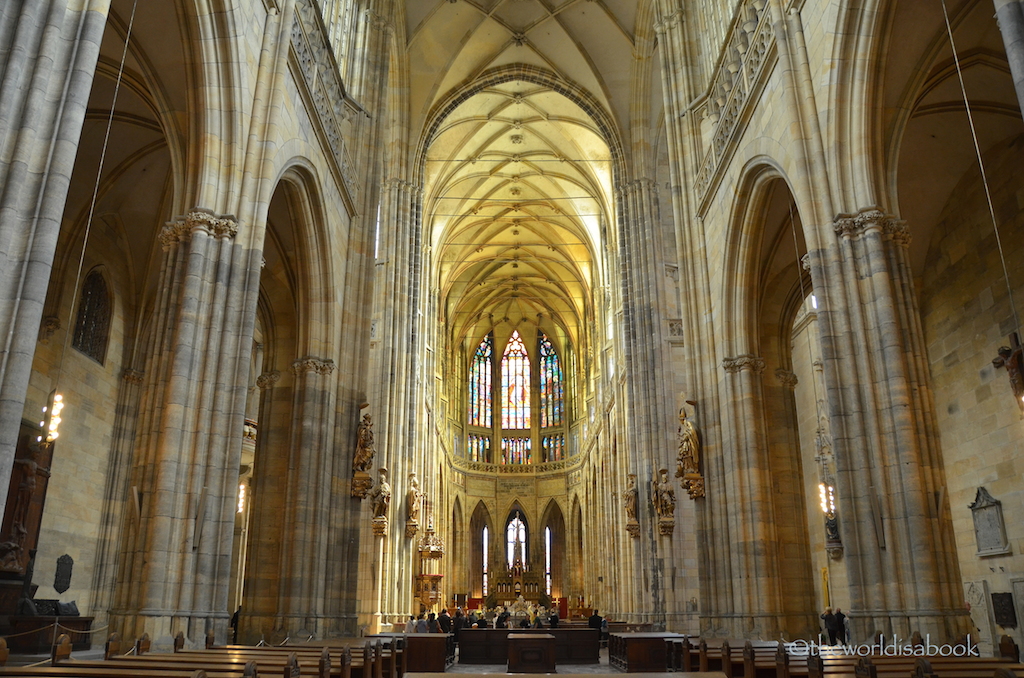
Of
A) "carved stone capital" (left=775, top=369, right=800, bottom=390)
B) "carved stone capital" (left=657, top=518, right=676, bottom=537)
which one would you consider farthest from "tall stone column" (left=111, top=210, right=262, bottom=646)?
"carved stone capital" (left=657, top=518, right=676, bottom=537)

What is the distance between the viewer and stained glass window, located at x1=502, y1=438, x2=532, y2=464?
49.0 meters

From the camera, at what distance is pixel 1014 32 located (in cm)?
580

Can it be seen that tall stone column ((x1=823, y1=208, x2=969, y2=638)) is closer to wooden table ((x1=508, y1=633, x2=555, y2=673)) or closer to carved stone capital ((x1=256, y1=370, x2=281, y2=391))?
wooden table ((x1=508, y1=633, x2=555, y2=673))

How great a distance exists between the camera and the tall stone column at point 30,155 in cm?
552

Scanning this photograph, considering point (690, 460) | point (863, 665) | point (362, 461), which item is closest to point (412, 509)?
point (362, 461)

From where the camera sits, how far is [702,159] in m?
17.2

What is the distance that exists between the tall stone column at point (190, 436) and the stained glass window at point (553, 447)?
39272 mm

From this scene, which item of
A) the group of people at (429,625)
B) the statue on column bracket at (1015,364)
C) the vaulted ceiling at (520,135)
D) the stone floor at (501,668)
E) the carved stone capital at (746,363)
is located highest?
the vaulted ceiling at (520,135)

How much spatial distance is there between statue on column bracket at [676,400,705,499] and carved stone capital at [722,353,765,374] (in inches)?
49.1

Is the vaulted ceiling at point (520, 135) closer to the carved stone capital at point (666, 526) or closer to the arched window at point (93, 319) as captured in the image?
the arched window at point (93, 319)

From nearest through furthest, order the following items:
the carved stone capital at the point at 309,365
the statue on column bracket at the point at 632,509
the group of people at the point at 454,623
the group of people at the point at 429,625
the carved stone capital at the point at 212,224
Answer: the carved stone capital at the point at 212,224, the carved stone capital at the point at 309,365, the group of people at the point at 429,625, the group of people at the point at 454,623, the statue on column bracket at the point at 632,509

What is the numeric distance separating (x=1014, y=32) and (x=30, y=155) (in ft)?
24.1

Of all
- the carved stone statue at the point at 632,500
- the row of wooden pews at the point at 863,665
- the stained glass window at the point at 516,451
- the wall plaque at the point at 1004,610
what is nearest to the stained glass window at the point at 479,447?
the stained glass window at the point at 516,451

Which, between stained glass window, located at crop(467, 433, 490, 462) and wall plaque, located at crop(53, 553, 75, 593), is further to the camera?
stained glass window, located at crop(467, 433, 490, 462)
